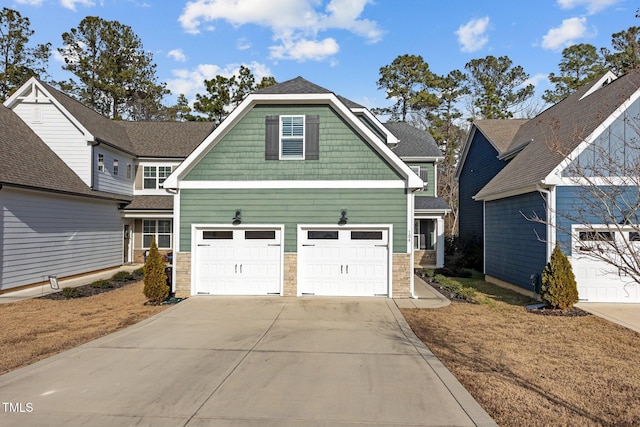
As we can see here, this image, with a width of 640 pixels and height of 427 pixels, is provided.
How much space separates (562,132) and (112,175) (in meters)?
19.6

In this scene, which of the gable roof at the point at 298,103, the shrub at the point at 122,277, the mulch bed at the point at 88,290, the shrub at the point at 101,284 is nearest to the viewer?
the gable roof at the point at 298,103

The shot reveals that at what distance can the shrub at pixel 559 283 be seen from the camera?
34.3ft

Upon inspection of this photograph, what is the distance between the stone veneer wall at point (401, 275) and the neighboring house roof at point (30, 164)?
12.3m

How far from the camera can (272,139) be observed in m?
12.2

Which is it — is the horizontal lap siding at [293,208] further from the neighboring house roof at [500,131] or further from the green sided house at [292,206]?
the neighboring house roof at [500,131]

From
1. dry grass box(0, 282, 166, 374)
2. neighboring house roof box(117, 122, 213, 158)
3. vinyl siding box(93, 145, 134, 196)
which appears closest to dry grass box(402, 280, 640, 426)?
dry grass box(0, 282, 166, 374)

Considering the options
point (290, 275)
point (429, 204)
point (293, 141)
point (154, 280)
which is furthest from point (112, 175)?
point (429, 204)

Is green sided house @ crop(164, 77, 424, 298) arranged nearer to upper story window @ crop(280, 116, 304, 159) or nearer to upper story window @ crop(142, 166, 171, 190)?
upper story window @ crop(280, 116, 304, 159)

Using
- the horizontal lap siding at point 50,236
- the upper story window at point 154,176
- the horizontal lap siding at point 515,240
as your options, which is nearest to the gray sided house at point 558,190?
the horizontal lap siding at point 515,240

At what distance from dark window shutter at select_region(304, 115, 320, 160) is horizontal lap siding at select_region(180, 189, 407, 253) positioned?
1168 millimetres

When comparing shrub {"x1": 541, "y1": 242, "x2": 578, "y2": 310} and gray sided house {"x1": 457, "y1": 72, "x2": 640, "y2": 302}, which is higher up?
gray sided house {"x1": 457, "y1": 72, "x2": 640, "y2": 302}

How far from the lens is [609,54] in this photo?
1385 inches

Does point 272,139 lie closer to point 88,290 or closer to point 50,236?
point 88,290

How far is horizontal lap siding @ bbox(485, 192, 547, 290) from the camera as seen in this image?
474 inches
